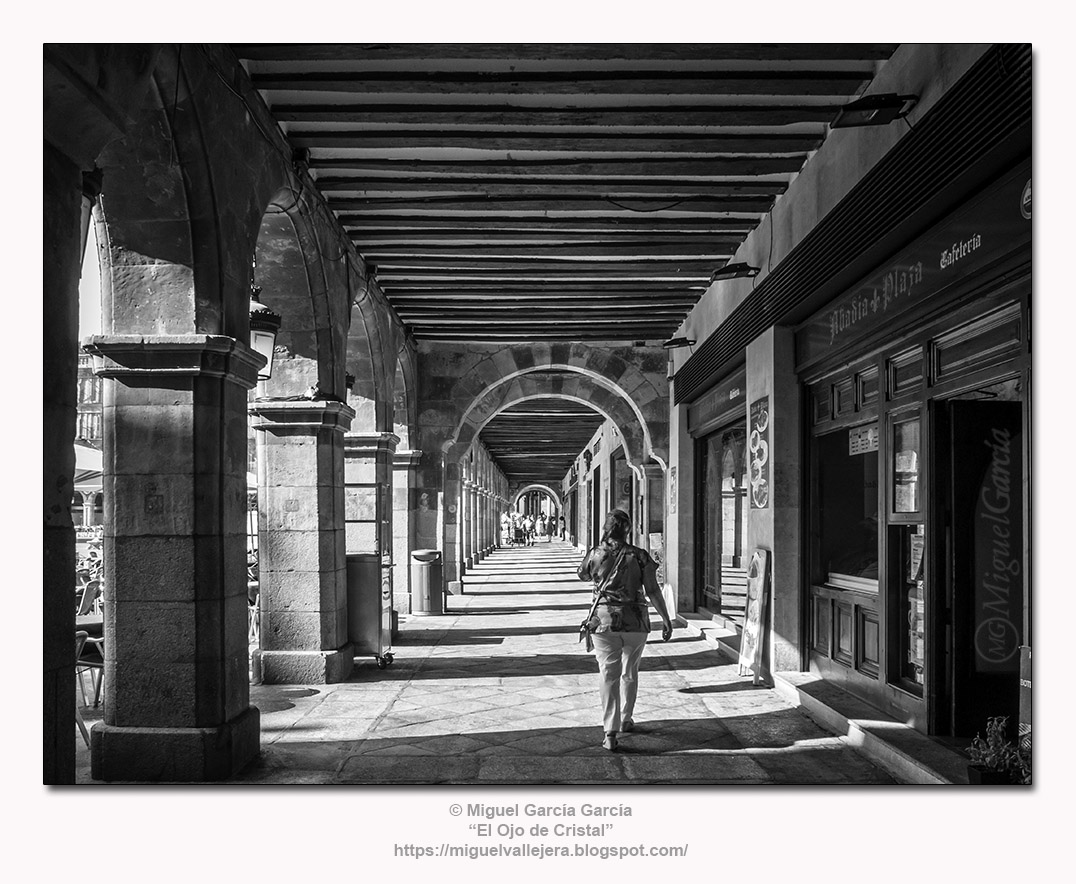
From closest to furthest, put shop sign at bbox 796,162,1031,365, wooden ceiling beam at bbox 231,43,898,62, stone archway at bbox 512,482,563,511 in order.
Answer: shop sign at bbox 796,162,1031,365 < wooden ceiling beam at bbox 231,43,898,62 < stone archway at bbox 512,482,563,511

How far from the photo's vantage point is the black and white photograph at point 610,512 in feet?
11.0

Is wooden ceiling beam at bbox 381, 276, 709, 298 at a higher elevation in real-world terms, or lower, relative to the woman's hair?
higher

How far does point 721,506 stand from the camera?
12.1 meters

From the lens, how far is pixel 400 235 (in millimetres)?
7879

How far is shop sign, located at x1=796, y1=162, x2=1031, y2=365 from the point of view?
12.6 feet

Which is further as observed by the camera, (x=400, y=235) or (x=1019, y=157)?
(x=400, y=235)

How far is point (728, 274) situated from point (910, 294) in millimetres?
2564

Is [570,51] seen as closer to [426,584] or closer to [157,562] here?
[157,562]

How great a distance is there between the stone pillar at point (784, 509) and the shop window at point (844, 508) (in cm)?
21

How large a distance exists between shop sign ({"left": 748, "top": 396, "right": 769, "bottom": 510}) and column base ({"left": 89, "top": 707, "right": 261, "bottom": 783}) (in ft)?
14.1

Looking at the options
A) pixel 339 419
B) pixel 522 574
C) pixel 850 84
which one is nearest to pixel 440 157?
pixel 339 419

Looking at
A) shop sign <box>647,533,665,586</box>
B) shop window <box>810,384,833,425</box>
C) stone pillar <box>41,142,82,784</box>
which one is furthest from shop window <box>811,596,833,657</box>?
shop sign <box>647,533,665,586</box>

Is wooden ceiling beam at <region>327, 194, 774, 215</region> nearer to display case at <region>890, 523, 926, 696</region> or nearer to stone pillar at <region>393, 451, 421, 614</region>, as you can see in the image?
display case at <region>890, 523, 926, 696</region>
